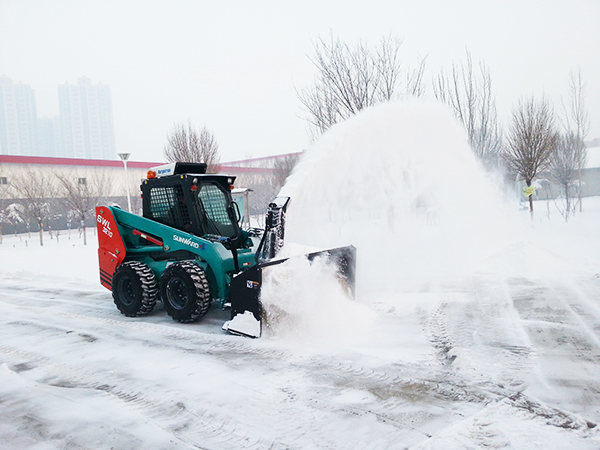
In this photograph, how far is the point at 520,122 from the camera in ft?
54.8

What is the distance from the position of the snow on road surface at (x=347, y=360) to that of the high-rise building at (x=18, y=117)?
4982 inches

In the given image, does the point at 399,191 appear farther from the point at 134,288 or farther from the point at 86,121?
the point at 86,121

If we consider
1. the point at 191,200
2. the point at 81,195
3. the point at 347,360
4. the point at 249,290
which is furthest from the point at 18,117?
the point at 347,360

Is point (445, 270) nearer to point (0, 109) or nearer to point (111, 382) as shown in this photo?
point (111, 382)

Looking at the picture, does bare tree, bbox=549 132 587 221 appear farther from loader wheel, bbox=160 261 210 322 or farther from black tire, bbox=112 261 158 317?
black tire, bbox=112 261 158 317

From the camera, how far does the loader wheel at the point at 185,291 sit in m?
6.54

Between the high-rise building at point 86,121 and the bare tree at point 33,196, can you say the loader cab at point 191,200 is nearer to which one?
the bare tree at point 33,196

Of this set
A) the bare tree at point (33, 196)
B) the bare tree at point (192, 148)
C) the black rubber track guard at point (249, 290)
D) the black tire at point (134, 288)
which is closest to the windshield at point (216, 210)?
the black tire at point (134, 288)

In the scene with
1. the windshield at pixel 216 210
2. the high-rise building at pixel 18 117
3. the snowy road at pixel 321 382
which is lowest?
the snowy road at pixel 321 382

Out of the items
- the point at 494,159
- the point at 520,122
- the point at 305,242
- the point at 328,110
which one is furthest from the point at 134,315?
the point at 494,159

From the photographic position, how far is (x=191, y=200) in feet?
23.2

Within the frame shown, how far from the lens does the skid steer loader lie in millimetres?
6223

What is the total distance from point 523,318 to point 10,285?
1161 cm

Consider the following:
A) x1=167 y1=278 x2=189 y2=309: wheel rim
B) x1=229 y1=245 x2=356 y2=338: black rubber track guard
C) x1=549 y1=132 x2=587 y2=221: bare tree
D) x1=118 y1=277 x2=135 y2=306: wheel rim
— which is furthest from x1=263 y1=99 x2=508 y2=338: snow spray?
x1=549 y1=132 x2=587 y2=221: bare tree
